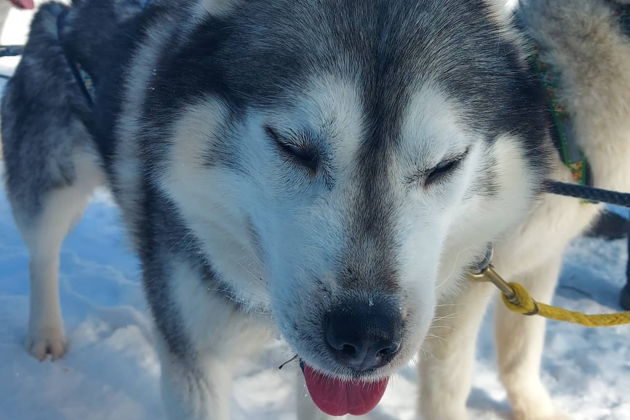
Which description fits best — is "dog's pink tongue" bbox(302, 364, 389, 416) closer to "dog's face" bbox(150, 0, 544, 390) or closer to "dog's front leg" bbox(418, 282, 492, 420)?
"dog's face" bbox(150, 0, 544, 390)

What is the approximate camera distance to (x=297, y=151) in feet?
3.94

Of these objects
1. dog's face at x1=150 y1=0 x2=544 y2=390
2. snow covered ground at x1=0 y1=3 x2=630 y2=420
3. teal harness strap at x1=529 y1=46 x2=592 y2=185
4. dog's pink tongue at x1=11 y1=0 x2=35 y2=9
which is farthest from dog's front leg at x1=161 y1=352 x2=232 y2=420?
dog's pink tongue at x1=11 y1=0 x2=35 y2=9

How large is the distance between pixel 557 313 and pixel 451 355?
0.43m

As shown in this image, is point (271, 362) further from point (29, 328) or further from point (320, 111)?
point (320, 111)

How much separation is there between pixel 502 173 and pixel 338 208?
45cm

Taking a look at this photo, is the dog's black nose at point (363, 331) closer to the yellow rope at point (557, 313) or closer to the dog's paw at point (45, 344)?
the yellow rope at point (557, 313)

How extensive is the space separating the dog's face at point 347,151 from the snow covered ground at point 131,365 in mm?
865

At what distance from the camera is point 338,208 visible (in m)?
1.17

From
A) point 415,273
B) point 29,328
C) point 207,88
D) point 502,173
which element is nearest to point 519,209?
point 502,173

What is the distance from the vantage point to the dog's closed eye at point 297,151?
119cm

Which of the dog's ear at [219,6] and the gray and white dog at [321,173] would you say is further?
the dog's ear at [219,6]

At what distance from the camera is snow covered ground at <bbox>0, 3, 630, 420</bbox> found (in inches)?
88.0

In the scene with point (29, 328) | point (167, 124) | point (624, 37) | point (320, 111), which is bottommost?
point (29, 328)

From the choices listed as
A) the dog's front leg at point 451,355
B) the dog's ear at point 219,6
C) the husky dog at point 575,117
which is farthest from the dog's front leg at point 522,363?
the dog's ear at point 219,6
